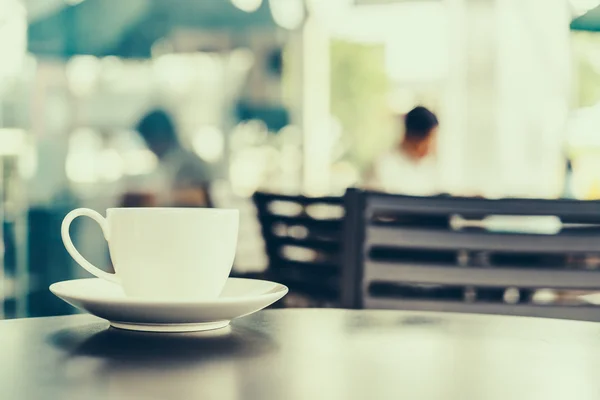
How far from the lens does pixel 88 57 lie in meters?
3.59

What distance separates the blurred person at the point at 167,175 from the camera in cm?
381

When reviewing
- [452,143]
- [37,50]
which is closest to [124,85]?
[37,50]

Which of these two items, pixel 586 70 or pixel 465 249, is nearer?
pixel 465 249

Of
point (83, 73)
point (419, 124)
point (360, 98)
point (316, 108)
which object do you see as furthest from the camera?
point (360, 98)

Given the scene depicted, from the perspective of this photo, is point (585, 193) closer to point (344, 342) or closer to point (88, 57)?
point (88, 57)

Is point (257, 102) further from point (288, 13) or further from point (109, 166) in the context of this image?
point (109, 166)

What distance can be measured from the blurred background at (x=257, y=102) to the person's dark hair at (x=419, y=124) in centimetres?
42

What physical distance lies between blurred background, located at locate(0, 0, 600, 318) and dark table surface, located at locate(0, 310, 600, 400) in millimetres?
2449

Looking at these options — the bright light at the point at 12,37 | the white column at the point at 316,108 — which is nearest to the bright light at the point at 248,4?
the white column at the point at 316,108

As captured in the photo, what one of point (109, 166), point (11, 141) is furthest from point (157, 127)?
point (11, 141)

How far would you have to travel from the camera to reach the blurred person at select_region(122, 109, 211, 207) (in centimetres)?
381

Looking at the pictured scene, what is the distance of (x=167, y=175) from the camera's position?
3.94 metres

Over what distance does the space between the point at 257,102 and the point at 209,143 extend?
0.45m

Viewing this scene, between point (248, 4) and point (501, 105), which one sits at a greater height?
point (248, 4)
